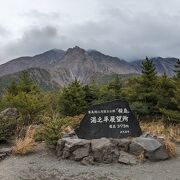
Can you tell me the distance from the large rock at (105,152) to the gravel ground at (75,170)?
0.31 metres

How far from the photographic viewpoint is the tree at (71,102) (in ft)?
74.4

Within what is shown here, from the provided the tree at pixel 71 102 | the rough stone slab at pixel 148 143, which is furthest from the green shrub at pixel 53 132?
the tree at pixel 71 102

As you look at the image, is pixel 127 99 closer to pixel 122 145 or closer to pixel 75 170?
pixel 122 145

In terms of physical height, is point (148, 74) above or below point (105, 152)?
above

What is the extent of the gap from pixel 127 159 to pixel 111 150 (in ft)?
1.84

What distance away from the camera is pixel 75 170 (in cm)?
1070

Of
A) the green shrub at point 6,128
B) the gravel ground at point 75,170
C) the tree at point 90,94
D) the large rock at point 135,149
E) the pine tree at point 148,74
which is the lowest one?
the gravel ground at point 75,170

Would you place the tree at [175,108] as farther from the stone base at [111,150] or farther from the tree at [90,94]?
the stone base at [111,150]

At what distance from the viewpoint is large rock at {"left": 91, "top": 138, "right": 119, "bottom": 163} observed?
38.1 ft

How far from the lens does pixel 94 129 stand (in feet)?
43.3

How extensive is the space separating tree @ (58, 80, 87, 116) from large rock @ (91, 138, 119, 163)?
10.7 m

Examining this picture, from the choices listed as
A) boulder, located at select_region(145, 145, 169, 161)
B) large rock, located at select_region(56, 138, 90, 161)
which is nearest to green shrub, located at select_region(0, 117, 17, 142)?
large rock, located at select_region(56, 138, 90, 161)

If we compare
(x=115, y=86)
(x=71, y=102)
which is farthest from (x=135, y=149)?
(x=115, y=86)

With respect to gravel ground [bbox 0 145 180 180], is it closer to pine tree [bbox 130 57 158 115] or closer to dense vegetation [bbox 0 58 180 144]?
dense vegetation [bbox 0 58 180 144]
